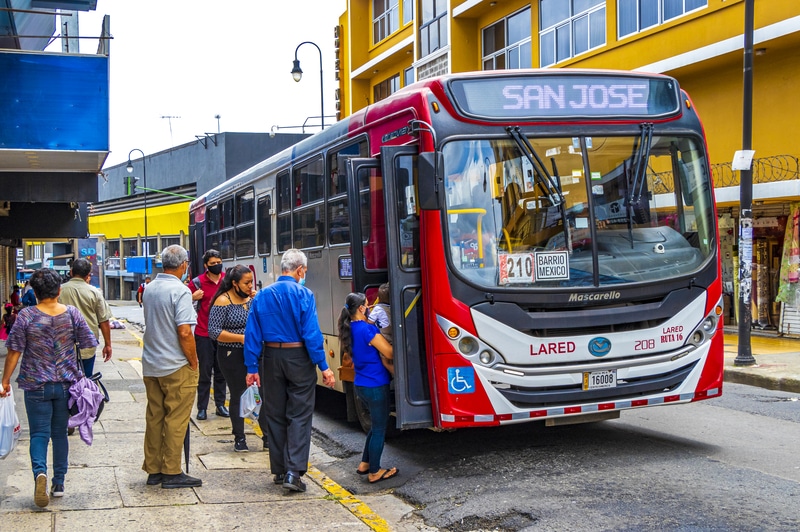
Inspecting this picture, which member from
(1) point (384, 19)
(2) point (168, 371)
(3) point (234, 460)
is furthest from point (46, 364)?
(1) point (384, 19)

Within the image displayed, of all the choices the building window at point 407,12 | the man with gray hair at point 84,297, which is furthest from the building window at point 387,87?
the man with gray hair at point 84,297

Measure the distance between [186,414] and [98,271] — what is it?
73963 millimetres

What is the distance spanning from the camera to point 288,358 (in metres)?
7.15

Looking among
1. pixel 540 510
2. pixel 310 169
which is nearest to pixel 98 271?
pixel 310 169

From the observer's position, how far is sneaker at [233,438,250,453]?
8883mm

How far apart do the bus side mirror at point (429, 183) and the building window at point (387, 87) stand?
28036mm

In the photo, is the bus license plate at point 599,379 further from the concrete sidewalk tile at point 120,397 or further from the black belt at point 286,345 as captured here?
the concrete sidewalk tile at point 120,397

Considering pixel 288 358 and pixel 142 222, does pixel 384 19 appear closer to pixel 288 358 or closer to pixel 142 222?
pixel 288 358

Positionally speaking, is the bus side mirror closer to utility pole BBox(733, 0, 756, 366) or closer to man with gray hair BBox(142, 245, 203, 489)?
man with gray hair BBox(142, 245, 203, 489)

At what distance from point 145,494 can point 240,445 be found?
1883 millimetres

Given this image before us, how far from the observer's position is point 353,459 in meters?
8.84

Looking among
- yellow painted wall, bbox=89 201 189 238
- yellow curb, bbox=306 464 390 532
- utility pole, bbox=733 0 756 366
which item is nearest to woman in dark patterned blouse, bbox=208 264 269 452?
yellow curb, bbox=306 464 390 532

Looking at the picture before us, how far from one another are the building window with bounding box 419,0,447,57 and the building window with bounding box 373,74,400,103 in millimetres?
4185

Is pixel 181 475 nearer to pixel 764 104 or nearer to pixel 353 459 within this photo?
pixel 353 459
